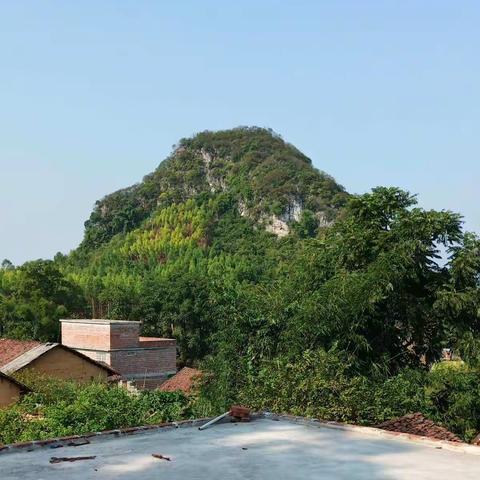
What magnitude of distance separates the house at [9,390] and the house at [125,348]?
10.5m

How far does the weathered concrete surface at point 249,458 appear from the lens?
257 inches

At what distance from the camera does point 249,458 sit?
23.7 feet

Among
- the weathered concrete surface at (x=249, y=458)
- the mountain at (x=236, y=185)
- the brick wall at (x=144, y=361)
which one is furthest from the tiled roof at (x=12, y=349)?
the mountain at (x=236, y=185)

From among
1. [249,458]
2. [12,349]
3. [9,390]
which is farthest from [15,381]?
[249,458]

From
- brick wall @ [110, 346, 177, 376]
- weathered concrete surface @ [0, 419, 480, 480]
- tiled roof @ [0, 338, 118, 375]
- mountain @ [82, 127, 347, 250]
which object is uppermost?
mountain @ [82, 127, 347, 250]

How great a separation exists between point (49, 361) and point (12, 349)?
214 cm

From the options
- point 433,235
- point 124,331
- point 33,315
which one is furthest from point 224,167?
point 433,235

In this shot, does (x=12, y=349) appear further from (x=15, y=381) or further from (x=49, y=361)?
(x=15, y=381)

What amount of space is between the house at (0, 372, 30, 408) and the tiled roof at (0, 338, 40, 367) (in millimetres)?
4249

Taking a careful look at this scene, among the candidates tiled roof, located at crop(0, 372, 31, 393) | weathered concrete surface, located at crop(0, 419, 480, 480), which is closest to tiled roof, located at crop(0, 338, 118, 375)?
tiled roof, located at crop(0, 372, 31, 393)

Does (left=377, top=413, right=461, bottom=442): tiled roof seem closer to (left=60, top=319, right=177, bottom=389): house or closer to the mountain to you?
(left=60, top=319, right=177, bottom=389): house

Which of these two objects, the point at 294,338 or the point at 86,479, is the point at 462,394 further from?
the point at 86,479

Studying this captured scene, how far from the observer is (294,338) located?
56.2 ft

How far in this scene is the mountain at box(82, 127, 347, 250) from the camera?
97375mm
